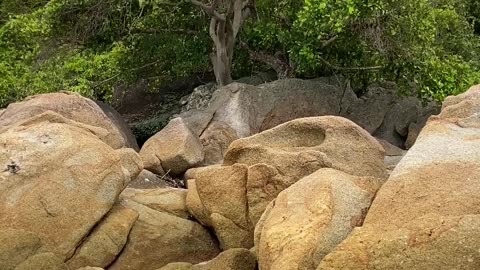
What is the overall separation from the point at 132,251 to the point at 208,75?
1212cm

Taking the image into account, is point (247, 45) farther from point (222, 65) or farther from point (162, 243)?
point (162, 243)

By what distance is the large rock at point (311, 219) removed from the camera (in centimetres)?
690

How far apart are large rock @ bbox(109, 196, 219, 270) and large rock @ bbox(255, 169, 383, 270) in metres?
2.34

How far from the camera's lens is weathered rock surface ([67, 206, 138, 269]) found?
30.9 feet

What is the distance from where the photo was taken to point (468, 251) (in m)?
5.89

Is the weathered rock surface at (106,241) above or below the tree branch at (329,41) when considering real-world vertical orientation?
below

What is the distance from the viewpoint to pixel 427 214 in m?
6.50

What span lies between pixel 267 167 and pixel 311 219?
2.40 m

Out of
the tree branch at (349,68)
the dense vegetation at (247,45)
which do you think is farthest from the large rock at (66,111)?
the tree branch at (349,68)

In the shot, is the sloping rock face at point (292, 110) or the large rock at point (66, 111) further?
the sloping rock face at point (292, 110)

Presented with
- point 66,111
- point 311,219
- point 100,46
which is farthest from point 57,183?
point 100,46

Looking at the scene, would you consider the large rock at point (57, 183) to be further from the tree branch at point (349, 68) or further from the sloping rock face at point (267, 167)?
the tree branch at point (349, 68)

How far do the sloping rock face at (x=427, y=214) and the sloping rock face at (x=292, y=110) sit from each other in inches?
305

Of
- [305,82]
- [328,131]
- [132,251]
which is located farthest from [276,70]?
[132,251]
